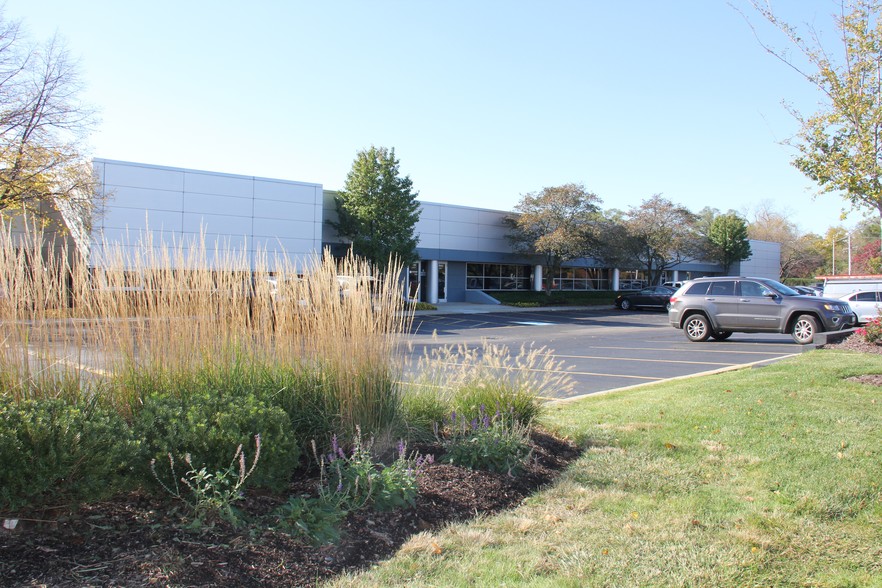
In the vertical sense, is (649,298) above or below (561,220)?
below

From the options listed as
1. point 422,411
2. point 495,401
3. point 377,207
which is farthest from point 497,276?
point 422,411

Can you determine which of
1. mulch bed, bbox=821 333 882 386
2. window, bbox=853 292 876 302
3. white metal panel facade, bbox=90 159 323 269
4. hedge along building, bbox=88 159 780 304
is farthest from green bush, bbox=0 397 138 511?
window, bbox=853 292 876 302

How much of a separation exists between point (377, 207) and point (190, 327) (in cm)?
2564

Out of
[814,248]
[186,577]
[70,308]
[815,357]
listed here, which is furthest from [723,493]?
[814,248]

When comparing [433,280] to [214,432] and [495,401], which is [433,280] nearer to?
[495,401]

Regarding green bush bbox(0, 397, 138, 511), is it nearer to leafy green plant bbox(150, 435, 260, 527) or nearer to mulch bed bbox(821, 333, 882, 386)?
leafy green plant bbox(150, 435, 260, 527)

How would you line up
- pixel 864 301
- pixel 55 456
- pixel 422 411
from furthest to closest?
pixel 864 301 < pixel 422 411 < pixel 55 456

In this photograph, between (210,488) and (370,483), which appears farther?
(370,483)

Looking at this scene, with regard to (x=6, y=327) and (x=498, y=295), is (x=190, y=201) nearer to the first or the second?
(x=498, y=295)

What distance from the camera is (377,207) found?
29.6 metres

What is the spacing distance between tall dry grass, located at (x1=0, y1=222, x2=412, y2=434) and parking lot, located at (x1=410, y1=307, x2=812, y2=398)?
4.23 ft

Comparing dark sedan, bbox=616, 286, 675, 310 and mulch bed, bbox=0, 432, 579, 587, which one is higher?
dark sedan, bbox=616, 286, 675, 310

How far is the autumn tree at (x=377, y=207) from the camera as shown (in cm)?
2970

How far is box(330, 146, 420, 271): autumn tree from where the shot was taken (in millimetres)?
29703
